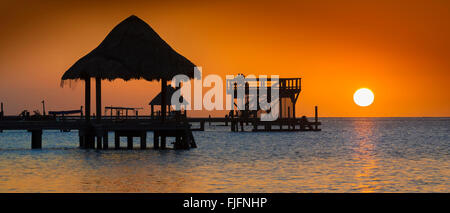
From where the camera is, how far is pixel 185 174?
23422mm

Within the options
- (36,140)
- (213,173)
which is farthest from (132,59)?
(213,173)

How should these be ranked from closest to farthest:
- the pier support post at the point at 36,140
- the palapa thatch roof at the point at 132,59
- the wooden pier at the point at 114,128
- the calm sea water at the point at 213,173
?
the calm sea water at the point at 213,173, the wooden pier at the point at 114,128, the palapa thatch roof at the point at 132,59, the pier support post at the point at 36,140

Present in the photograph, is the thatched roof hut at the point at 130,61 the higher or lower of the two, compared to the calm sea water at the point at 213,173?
higher

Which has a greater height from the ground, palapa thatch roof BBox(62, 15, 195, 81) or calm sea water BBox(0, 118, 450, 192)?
palapa thatch roof BBox(62, 15, 195, 81)

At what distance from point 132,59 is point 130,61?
6.7 inches

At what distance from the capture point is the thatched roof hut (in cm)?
3284

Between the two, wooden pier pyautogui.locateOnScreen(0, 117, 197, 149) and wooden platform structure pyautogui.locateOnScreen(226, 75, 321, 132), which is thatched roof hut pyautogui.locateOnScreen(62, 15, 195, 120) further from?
wooden platform structure pyautogui.locateOnScreen(226, 75, 321, 132)

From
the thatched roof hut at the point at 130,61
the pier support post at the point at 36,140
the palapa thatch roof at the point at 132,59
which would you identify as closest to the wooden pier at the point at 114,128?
the thatched roof hut at the point at 130,61

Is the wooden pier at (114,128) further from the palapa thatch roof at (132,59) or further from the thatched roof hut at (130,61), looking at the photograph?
the palapa thatch roof at (132,59)

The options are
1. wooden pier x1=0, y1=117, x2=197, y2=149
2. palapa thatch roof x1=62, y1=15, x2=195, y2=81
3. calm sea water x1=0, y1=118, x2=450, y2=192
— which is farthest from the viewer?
palapa thatch roof x1=62, y1=15, x2=195, y2=81

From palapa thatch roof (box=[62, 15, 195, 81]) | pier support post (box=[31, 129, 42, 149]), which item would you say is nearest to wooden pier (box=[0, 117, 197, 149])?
palapa thatch roof (box=[62, 15, 195, 81])

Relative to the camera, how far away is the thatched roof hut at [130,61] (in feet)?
108
